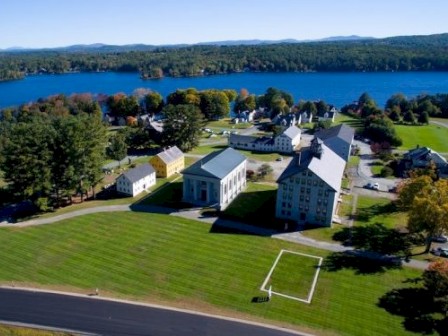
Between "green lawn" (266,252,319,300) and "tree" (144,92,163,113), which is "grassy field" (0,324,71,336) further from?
"tree" (144,92,163,113)

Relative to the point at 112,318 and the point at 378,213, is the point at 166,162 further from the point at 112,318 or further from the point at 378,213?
the point at 112,318

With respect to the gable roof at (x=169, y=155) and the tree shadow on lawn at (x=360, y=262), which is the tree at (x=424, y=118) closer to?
the gable roof at (x=169, y=155)

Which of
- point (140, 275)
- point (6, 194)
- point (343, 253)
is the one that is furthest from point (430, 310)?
point (6, 194)

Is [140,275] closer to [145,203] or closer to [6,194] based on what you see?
[145,203]

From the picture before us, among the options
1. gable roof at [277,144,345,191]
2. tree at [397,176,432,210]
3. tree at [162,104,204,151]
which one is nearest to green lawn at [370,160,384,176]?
gable roof at [277,144,345,191]

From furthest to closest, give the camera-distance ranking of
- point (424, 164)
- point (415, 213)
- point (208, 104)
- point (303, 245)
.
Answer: point (208, 104), point (424, 164), point (303, 245), point (415, 213)

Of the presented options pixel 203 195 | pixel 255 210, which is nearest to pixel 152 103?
pixel 203 195
